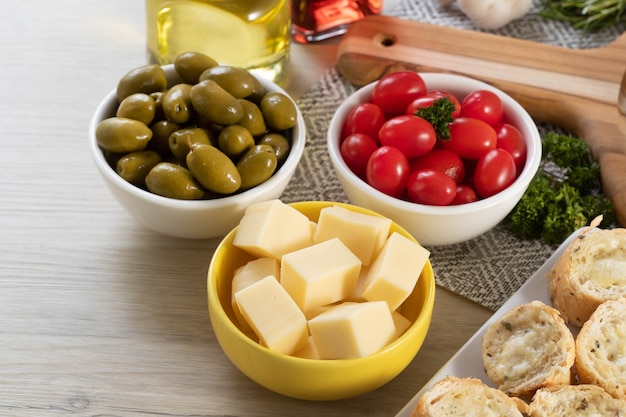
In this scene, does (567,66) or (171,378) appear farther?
(567,66)

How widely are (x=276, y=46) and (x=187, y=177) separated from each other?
569 mm

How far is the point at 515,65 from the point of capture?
6.14 feet

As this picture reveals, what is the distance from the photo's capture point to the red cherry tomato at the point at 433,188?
55.5 inches

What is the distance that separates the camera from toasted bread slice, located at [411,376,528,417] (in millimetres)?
1114

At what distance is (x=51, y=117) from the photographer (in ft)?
5.93

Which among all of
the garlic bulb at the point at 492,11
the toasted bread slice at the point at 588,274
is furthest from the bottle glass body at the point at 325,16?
the toasted bread slice at the point at 588,274

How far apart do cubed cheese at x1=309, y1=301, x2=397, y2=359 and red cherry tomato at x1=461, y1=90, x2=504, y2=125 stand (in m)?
0.51

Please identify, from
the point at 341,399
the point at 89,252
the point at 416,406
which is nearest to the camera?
the point at 416,406

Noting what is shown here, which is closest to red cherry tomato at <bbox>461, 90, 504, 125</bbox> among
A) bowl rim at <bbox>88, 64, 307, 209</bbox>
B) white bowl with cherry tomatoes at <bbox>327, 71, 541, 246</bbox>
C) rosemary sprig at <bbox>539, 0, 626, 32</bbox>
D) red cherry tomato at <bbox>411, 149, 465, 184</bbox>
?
white bowl with cherry tomatoes at <bbox>327, 71, 541, 246</bbox>

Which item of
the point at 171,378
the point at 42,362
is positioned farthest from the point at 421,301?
the point at 42,362

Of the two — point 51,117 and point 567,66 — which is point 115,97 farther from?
point 567,66

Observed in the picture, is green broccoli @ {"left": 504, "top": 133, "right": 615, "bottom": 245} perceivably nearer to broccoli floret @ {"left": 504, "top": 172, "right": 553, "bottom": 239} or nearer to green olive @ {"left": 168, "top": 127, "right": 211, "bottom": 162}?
broccoli floret @ {"left": 504, "top": 172, "right": 553, "bottom": 239}

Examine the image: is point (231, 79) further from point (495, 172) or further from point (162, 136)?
point (495, 172)

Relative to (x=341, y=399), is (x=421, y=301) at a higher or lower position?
higher
